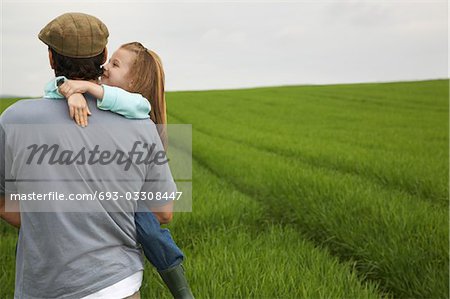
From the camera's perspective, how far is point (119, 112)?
1478 millimetres

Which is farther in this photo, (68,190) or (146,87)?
(146,87)

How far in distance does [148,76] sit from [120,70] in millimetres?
102

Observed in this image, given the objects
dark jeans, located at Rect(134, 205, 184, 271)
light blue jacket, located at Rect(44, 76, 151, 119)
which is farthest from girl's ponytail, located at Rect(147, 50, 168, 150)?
dark jeans, located at Rect(134, 205, 184, 271)

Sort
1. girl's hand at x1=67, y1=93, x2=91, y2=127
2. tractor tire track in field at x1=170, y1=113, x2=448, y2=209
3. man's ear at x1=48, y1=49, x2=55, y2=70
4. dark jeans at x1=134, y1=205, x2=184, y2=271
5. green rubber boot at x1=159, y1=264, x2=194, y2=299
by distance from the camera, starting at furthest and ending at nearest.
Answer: tractor tire track in field at x1=170, y1=113, x2=448, y2=209 < green rubber boot at x1=159, y1=264, x2=194, y2=299 < dark jeans at x1=134, y1=205, x2=184, y2=271 < man's ear at x1=48, y1=49, x2=55, y2=70 < girl's hand at x1=67, y1=93, x2=91, y2=127

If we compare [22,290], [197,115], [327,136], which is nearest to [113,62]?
[22,290]

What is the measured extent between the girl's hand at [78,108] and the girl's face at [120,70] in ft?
0.90

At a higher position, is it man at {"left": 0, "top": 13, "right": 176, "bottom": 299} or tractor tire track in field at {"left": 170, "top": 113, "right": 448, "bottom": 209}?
man at {"left": 0, "top": 13, "right": 176, "bottom": 299}

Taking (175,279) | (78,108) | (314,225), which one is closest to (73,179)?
(78,108)

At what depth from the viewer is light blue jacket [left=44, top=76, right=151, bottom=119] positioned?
1.46 meters

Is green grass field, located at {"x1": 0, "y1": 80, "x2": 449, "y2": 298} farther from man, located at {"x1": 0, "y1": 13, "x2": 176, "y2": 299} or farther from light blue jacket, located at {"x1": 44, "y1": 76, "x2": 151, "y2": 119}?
light blue jacket, located at {"x1": 44, "y1": 76, "x2": 151, "y2": 119}

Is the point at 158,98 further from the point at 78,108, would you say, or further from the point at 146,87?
the point at 78,108

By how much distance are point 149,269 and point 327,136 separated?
948 cm

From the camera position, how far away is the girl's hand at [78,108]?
140 centimetres

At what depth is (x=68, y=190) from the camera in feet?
4.82
